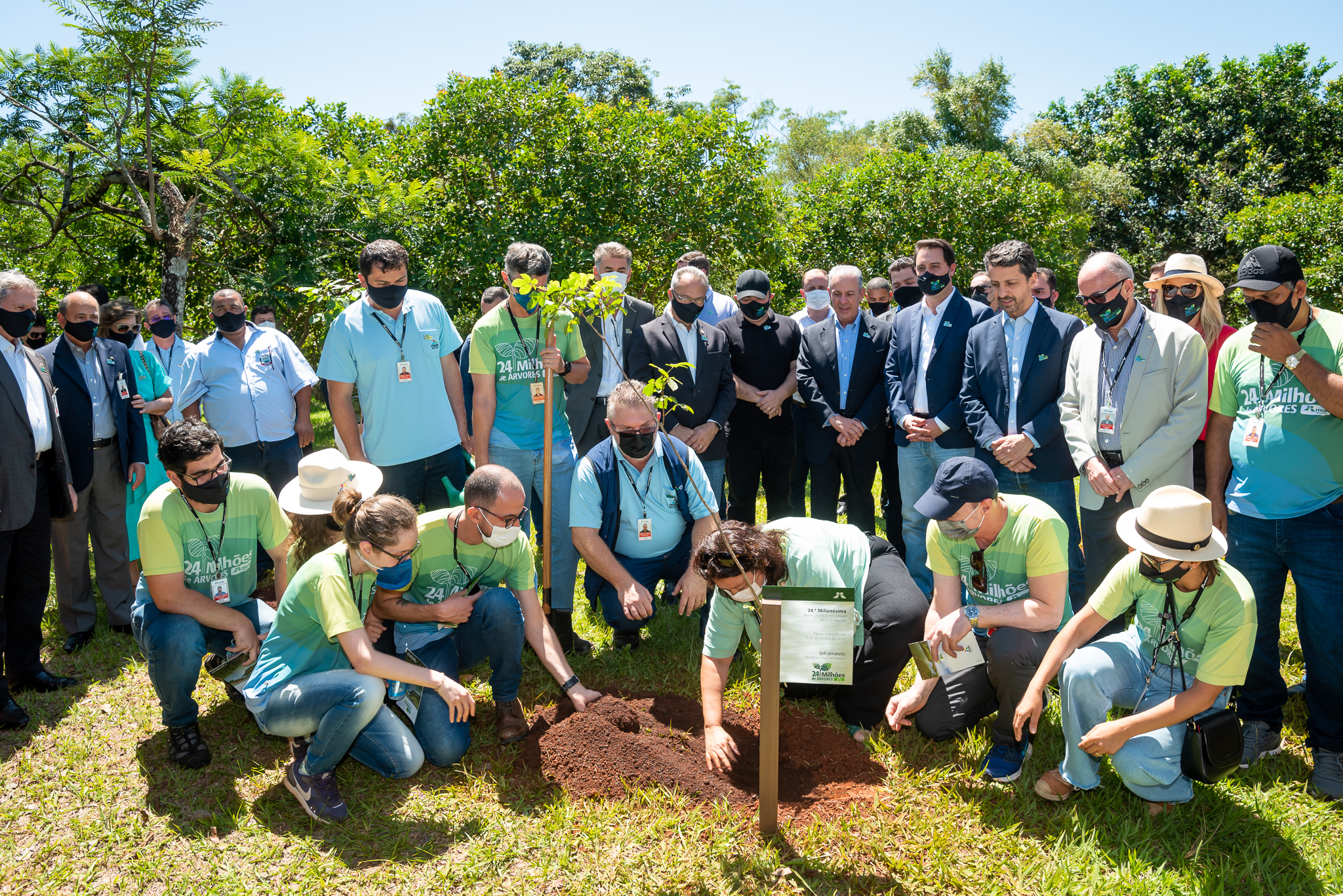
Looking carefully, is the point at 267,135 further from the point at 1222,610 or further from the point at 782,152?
the point at 782,152

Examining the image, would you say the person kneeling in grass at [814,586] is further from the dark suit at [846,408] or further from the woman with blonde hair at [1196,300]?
the woman with blonde hair at [1196,300]

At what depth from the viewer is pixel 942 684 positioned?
417cm

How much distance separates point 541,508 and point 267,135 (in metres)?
7.75

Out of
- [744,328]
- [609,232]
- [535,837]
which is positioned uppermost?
[609,232]

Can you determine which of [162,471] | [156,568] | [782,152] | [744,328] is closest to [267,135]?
[162,471]

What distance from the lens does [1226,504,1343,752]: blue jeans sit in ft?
12.4

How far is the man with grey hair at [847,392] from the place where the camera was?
6.27 m

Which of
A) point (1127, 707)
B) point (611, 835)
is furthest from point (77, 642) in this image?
point (1127, 707)

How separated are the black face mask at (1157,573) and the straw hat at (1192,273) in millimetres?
2599

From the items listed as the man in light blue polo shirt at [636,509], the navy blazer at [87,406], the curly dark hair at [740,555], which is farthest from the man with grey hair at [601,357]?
the navy blazer at [87,406]

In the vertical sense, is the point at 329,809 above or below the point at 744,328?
below

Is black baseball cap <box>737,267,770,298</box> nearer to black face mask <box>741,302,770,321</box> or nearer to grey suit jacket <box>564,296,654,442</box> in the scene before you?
black face mask <box>741,302,770,321</box>

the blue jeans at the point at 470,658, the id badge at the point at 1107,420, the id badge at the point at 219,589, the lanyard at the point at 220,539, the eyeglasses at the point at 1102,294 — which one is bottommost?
the blue jeans at the point at 470,658

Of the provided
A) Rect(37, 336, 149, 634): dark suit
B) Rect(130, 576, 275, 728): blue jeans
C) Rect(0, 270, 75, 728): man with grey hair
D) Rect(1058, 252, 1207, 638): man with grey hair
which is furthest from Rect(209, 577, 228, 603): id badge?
Rect(1058, 252, 1207, 638): man with grey hair
